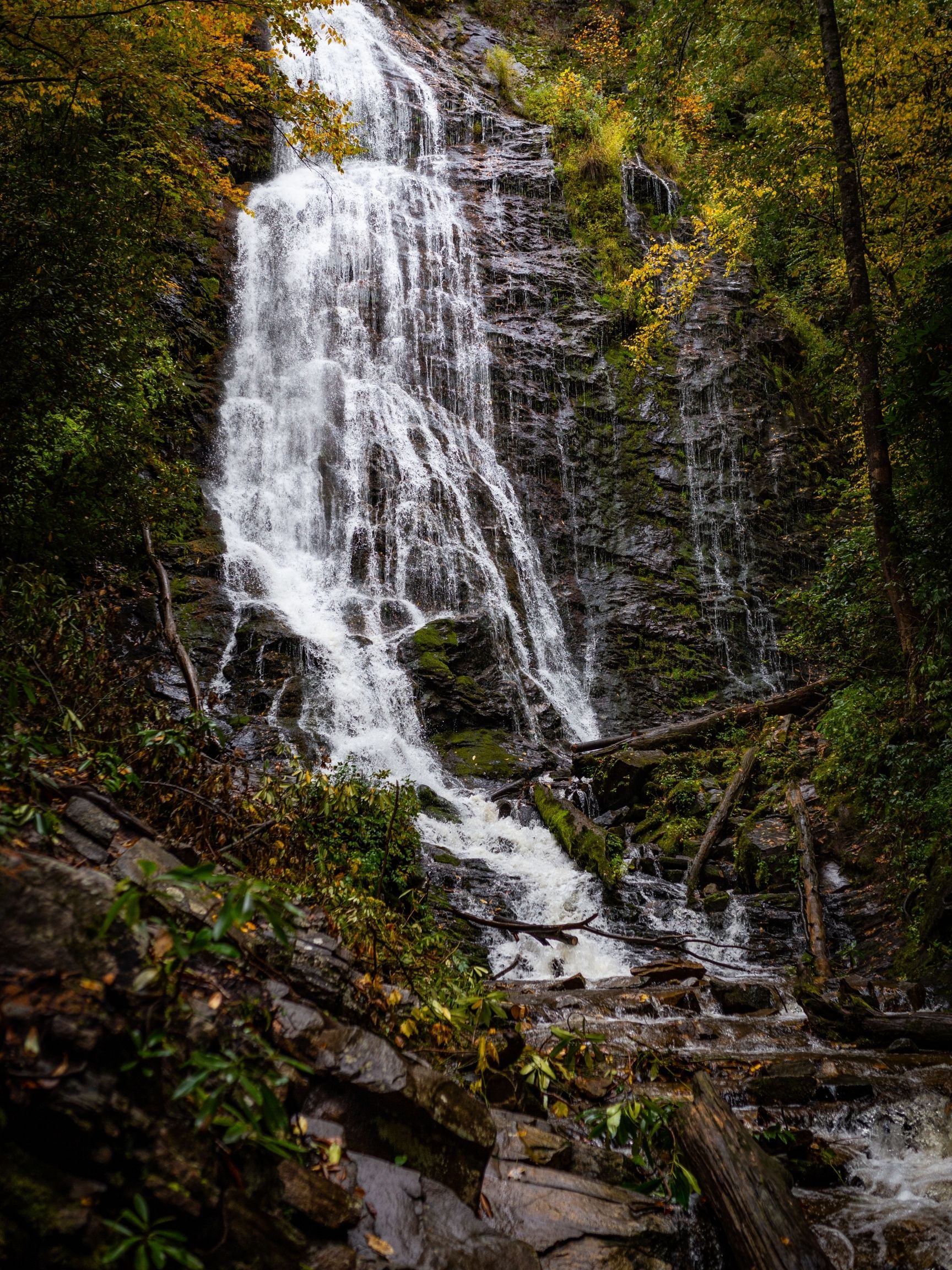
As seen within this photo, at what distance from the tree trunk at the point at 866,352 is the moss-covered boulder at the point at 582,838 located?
4.15m

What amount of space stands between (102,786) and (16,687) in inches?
27.9

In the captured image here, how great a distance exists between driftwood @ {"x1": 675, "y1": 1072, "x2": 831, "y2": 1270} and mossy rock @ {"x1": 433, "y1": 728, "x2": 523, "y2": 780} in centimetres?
900

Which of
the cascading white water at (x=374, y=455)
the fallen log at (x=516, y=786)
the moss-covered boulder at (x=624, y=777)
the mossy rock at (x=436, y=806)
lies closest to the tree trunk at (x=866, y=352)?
the moss-covered boulder at (x=624, y=777)

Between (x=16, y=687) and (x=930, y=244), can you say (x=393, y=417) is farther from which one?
(x=16, y=687)

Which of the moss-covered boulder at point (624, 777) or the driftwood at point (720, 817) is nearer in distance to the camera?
the driftwood at point (720, 817)

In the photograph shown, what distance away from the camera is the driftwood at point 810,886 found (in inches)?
262

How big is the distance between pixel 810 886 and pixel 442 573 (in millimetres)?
9562

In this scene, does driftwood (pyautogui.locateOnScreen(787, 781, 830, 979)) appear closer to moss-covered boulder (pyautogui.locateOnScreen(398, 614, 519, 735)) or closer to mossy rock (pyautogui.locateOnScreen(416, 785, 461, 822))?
mossy rock (pyautogui.locateOnScreen(416, 785, 461, 822))

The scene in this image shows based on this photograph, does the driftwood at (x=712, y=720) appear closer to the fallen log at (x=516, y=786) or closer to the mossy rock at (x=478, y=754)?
the fallen log at (x=516, y=786)

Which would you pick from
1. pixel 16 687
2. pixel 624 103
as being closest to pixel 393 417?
pixel 624 103

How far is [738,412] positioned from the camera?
18.3 metres

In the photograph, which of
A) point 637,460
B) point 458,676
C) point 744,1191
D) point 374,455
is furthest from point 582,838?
point 637,460

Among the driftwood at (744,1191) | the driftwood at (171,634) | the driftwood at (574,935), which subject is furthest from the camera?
the driftwood at (171,634)

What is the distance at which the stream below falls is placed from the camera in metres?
4.02
